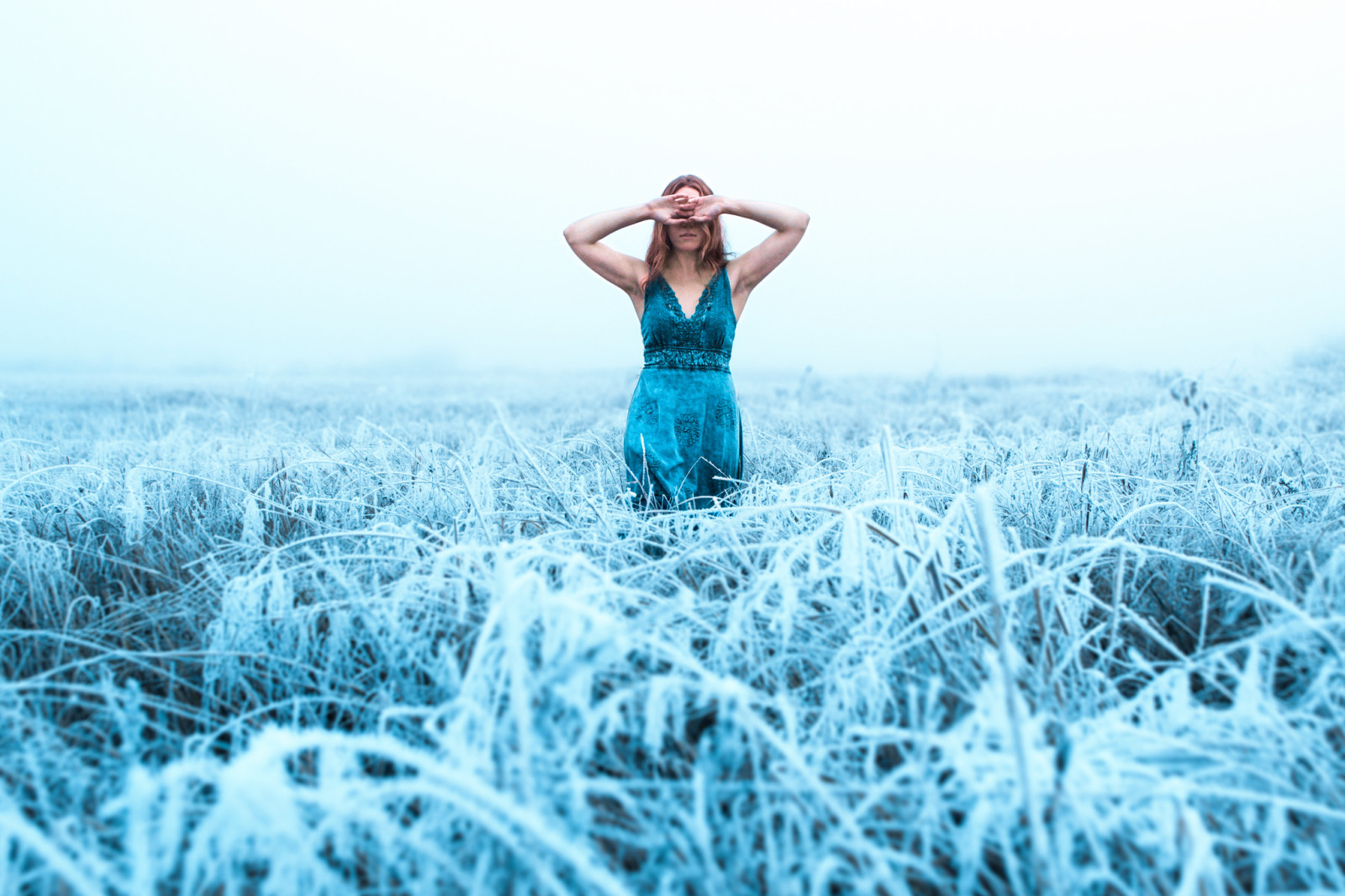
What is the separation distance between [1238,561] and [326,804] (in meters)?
1.99

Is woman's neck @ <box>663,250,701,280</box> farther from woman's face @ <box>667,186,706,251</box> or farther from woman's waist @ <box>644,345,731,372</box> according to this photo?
woman's waist @ <box>644,345,731,372</box>

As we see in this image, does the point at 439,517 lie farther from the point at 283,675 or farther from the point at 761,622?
the point at 761,622

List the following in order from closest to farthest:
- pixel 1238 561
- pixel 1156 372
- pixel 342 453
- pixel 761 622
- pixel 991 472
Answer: pixel 761 622
pixel 1238 561
pixel 991 472
pixel 342 453
pixel 1156 372

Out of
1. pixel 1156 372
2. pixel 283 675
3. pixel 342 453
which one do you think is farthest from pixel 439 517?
pixel 1156 372

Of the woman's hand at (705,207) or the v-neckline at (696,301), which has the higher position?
the woman's hand at (705,207)

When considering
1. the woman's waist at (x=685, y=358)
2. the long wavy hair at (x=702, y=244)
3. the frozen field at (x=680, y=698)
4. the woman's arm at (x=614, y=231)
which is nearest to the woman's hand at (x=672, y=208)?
the woman's arm at (x=614, y=231)

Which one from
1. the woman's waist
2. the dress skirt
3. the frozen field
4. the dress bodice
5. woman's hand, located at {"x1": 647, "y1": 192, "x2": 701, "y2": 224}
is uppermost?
woman's hand, located at {"x1": 647, "y1": 192, "x2": 701, "y2": 224}

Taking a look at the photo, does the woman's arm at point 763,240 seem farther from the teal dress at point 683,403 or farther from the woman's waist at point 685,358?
the woman's waist at point 685,358

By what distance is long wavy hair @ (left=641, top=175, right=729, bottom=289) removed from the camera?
102 inches

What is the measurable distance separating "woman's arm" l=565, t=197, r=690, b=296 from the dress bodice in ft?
0.44

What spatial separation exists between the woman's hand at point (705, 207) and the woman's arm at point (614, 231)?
23 millimetres

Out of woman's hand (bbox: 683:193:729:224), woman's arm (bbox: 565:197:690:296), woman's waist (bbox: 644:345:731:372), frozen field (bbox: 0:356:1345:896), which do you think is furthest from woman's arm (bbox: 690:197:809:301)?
frozen field (bbox: 0:356:1345:896)

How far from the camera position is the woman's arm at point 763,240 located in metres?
2.49

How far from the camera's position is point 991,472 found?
8.63ft
